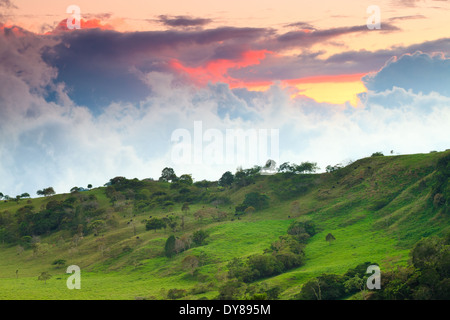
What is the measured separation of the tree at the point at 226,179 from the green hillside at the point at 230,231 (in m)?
4.67

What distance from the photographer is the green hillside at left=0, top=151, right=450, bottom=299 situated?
85562 mm

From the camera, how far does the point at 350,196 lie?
129m

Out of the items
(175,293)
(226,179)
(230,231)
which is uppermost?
(226,179)

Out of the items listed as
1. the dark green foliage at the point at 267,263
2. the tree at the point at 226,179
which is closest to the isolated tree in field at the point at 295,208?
the dark green foliage at the point at 267,263

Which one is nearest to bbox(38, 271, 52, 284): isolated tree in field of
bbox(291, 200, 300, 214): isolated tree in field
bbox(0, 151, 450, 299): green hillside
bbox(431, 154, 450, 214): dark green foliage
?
bbox(0, 151, 450, 299): green hillside

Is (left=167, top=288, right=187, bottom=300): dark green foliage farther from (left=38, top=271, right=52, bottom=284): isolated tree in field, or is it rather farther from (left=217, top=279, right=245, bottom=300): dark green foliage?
(left=38, top=271, right=52, bottom=284): isolated tree in field

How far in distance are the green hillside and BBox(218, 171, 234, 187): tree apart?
467 centimetres

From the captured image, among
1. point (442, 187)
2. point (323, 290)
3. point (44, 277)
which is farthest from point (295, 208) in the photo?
point (44, 277)

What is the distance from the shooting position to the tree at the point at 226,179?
7343 inches

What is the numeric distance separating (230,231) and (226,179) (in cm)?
6752

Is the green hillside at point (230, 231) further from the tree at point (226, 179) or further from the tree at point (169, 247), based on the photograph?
the tree at point (226, 179)

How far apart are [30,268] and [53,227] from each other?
135ft

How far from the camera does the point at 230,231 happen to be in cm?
12069

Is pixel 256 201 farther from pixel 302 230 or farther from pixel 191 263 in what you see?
pixel 191 263
